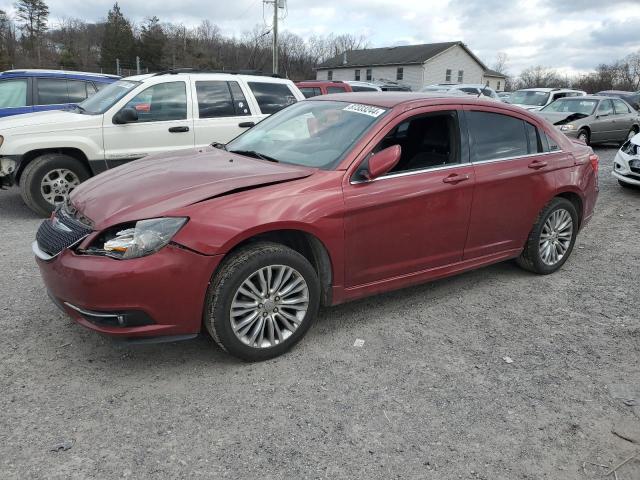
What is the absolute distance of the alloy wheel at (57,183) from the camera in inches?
263

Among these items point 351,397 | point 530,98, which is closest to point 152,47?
point 530,98

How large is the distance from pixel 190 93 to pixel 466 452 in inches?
242

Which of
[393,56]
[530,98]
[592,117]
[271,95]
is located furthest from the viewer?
[393,56]

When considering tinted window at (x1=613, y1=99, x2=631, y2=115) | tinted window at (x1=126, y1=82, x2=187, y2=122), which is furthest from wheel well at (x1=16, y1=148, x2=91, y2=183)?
tinted window at (x1=613, y1=99, x2=631, y2=115)

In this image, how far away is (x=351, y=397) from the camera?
3078 mm

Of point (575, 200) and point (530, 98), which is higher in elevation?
point (530, 98)

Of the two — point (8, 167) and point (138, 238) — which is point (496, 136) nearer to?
point (138, 238)

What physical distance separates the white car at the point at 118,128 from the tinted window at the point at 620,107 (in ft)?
39.4

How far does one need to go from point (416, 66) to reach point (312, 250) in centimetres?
5432

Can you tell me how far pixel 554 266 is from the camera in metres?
5.14

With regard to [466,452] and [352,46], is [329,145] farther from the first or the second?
[352,46]

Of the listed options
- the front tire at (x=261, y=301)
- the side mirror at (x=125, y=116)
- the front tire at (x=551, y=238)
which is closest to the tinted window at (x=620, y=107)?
the front tire at (x=551, y=238)

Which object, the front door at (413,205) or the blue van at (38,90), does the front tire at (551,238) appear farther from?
the blue van at (38,90)

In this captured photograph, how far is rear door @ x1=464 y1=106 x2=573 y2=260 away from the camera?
14.1 ft
